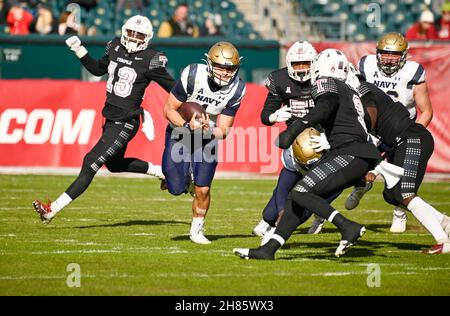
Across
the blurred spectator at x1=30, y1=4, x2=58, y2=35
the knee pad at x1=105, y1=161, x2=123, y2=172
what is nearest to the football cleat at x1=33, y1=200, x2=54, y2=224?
the knee pad at x1=105, y1=161, x2=123, y2=172

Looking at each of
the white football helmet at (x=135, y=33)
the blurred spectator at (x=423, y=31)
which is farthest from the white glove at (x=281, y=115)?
the blurred spectator at (x=423, y=31)

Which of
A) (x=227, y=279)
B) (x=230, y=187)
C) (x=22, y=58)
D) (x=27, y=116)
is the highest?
(x=22, y=58)

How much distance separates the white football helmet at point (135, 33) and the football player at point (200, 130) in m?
1.10

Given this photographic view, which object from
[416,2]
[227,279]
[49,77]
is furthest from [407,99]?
[416,2]

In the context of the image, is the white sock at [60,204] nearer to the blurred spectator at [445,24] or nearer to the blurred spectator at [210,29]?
the blurred spectator at [210,29]

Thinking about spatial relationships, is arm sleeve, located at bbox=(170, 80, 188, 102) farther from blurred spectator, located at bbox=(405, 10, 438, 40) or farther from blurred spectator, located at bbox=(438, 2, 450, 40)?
blurred spectator, located at bbox=(438, 2, 450, 40)

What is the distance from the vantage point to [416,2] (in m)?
20.2

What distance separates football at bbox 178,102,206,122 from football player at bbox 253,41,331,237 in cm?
59

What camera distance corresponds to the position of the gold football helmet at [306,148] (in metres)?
7.93

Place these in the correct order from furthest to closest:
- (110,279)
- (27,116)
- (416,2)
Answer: (416,2), (27,116), (110,279)

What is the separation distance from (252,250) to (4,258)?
1834 mm

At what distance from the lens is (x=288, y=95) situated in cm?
887

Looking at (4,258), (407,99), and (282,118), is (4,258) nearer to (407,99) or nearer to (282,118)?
(282,118)

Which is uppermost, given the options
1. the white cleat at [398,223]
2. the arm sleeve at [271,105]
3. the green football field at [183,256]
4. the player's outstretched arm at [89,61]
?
the player's outstretched arm at [89,61]
